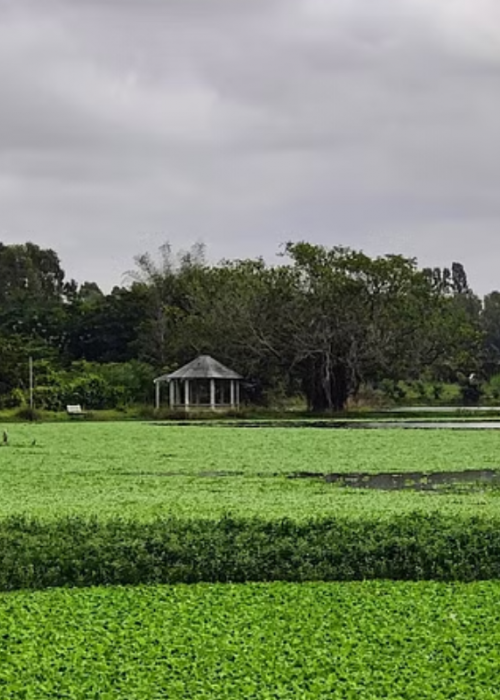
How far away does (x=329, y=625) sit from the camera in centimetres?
576

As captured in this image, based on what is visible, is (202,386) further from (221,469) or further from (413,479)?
(413,479)

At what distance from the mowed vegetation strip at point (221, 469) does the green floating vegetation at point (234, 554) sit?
36 centimetres

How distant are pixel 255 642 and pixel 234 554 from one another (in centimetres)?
165

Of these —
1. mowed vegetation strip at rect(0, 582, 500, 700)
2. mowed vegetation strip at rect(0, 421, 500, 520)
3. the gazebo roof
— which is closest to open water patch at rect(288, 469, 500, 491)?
mowed vegetation strip at rect(0, 421, 500, 520)

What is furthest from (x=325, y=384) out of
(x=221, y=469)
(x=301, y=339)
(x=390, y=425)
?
(x=221, y=469)

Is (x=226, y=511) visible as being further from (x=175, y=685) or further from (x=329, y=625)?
(x=175, y=685)

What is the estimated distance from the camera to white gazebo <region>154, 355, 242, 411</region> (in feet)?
128

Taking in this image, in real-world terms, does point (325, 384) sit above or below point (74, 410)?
above

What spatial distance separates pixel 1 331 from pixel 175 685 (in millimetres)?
45748

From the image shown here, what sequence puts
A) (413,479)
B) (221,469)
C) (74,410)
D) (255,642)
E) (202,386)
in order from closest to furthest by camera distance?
(255,642) → (413,479) → (221,469) → (74,410) → (202,386)

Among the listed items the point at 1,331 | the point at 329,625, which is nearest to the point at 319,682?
the point at 329,625

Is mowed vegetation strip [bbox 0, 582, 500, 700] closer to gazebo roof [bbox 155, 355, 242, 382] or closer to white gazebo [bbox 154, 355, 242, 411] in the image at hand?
white gazebo [bbox 154, 355, 242, 411]

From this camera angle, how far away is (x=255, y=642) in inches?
213

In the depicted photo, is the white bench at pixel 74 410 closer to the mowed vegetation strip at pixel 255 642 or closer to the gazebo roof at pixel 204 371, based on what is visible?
the gazebo roof at pixel 204 371
